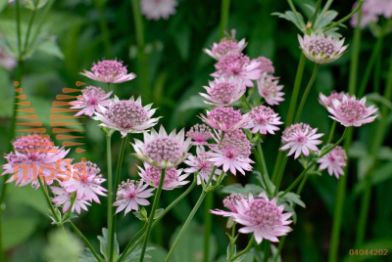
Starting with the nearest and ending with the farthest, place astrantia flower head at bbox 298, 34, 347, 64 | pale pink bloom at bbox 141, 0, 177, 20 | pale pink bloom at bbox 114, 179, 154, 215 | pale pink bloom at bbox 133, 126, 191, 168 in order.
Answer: pale pink bloom at bbox 133, 126, 191, 168 → pale pink bloom at bbox 114, 179, 154, 215 → astrantia flower head at bbox 298, 34, 347, 64 → pale pink bloom at bbox 141, 0, 177, 20

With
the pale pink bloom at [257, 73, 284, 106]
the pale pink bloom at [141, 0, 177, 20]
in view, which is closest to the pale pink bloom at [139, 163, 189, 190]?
the pale pink bloom at [257, 73, 284, 106]

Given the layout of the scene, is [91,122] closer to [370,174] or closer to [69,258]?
[370,174]

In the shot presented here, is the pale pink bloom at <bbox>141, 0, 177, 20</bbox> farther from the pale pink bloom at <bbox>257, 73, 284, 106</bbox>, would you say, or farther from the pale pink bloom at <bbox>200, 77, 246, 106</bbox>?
the pale pink bloom at <bbox>200, 77, 246, 106</bbox>

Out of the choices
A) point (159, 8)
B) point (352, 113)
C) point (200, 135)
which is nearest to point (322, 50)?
point (352, 113)

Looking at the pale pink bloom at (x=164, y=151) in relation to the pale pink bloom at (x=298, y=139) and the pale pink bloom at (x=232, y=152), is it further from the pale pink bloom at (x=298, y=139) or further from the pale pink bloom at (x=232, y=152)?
the pale pink bloom at (x=298, y=139)

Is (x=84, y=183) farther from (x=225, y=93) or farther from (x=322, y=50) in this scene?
(x=322, y=50)

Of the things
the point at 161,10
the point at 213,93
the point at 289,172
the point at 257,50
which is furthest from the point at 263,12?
the point at 213,93
